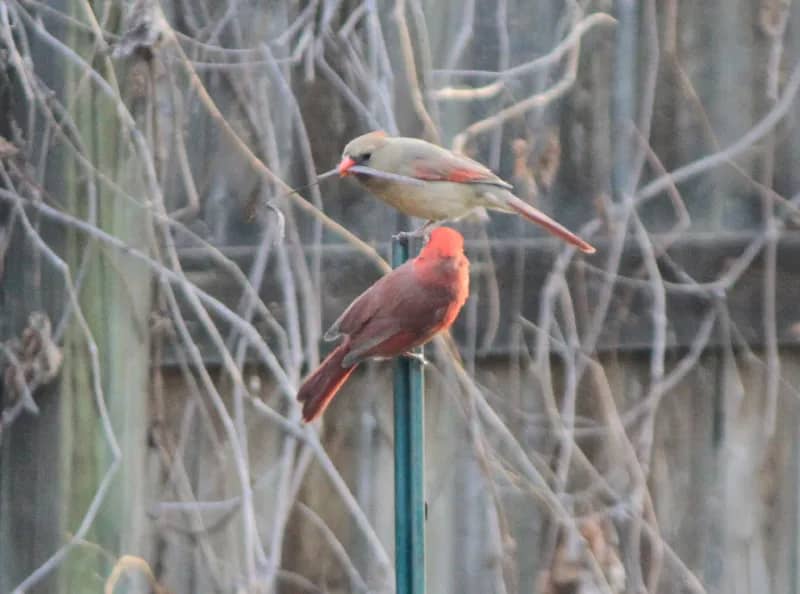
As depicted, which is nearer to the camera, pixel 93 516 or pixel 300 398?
pixel 300 398

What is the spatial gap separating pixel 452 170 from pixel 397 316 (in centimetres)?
52

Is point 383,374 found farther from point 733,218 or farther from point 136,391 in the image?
point 733,218

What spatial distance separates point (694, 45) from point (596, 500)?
2.63ft

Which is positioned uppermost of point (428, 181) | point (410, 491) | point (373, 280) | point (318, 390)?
point (428, 181)

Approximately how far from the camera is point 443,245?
174cm

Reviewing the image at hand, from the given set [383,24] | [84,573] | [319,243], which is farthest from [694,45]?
[84,573]

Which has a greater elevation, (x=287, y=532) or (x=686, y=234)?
(x=686, y=234)

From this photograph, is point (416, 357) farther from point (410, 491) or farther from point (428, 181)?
point (428, 181)

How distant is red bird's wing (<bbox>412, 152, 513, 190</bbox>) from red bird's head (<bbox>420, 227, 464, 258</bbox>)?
37 cm

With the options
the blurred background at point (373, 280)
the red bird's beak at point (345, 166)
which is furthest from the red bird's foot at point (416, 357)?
the blurred background at point (373, 280)

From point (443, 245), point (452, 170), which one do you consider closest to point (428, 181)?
point (452, 170)

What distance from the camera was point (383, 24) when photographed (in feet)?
8.66

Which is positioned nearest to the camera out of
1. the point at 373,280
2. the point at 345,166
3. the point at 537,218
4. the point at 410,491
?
the point at 410,491

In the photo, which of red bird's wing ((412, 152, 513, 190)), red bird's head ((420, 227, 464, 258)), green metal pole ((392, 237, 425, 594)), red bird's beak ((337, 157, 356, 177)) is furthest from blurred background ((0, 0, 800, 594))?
green metal pole ((392, 237, 425, 594))
